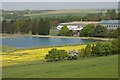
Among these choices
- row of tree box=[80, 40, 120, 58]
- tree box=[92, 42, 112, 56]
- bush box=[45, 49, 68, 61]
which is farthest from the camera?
tree box=[92, 42, 112, 56]

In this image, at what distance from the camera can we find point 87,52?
18.0m

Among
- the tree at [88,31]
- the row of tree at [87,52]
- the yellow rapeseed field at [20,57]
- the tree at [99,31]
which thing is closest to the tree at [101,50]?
the row of tree at [87,52]

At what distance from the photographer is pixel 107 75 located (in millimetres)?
10453

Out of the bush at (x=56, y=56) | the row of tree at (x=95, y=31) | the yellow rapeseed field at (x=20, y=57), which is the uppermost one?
the row of tree at (x=95, y=31)

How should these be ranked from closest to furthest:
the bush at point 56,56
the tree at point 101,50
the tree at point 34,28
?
the bush at point 56,56, the tree at point 101,50, the tree at point 34,28

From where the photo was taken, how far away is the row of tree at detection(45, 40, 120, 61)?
16984mm

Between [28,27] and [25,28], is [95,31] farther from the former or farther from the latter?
[25,28]

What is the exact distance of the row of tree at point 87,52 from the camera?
16984mm

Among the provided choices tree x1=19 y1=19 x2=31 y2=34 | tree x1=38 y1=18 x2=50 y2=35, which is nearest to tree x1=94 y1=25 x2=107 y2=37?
tree x1=38 y1=18 x2=50 y2=35

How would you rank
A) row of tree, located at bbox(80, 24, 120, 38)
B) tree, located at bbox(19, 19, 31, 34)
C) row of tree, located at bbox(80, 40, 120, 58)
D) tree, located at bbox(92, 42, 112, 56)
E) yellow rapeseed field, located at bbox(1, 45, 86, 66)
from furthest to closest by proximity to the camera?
tree, located at bbox(19, 19, 31, 34), row of tree, located at bbox(80, 24, 120, 38), tree, located at bbox(92, 42, 112, 56), row of tree, located at bbox(80, 40, 120, 58), yellow rapeseed field, located at bbox(1, 45, 86, 66)

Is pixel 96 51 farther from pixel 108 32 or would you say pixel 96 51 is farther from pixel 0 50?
pixel 108 32

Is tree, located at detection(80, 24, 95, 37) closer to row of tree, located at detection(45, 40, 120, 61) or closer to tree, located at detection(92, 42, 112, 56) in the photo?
row of tree, located at detection(45, 40, 120, 61)

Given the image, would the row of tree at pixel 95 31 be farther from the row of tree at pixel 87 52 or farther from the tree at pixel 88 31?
the row of tree at pixel 87 52

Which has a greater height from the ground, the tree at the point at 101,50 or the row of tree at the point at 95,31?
the row of tree at the point at 95,31
